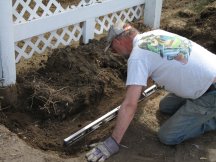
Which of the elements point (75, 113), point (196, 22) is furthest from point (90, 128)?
point (196, 22)

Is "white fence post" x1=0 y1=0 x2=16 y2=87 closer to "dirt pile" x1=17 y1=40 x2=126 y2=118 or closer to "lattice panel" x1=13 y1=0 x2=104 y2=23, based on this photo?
"dirt pile" x1=17 y1=40 x2=126 y2=118

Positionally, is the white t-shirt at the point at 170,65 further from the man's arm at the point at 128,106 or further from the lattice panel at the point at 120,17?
the lattice panel at the point at 120,17

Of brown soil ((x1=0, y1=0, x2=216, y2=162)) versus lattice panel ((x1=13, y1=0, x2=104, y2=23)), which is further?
lattice panel ((x1=13, y1=0, x2=104, y2=23))

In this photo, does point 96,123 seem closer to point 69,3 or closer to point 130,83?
point 130,83

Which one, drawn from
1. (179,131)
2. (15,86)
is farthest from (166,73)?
(15,86)

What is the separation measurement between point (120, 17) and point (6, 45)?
6.15ft

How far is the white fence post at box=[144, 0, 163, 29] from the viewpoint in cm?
554

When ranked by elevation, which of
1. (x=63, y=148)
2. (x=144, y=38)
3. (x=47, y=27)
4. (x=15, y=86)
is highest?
(x=144, y=38)

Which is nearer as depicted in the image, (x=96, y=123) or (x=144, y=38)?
(x=144, y=38)

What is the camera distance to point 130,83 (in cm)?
326

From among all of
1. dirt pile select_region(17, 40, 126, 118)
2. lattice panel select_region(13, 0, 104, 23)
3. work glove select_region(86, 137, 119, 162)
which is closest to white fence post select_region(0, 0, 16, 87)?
dirt pile select_region(17, 40, 126, 118)

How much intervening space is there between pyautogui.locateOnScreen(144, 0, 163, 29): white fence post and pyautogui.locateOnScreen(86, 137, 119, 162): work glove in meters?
2.51

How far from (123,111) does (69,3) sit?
9.98ft

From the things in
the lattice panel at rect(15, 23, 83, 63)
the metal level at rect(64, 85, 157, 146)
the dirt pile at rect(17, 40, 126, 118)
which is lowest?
the metal level at rect(64, 85, 157, 146)
